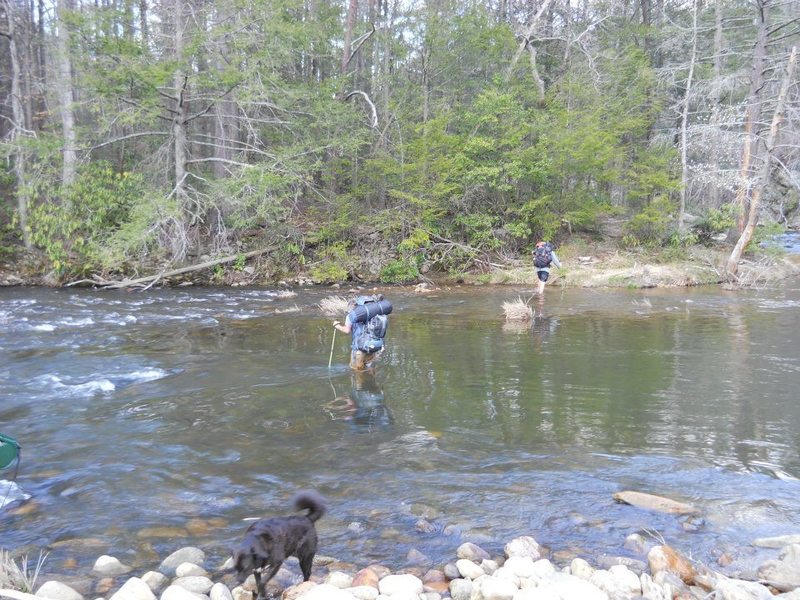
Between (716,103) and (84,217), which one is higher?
(716,103)

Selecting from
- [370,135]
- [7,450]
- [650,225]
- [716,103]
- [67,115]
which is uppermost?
[716,103]

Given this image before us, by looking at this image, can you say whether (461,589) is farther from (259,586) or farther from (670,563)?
(670,563)

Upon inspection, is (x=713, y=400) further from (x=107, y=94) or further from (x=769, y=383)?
(x=107, y=94)

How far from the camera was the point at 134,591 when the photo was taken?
357 centimetres

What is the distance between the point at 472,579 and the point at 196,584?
182 cm

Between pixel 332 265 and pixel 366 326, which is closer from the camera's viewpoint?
pixel 366 326

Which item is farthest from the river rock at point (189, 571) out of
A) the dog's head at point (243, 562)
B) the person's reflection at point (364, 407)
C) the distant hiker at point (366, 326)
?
the distant hiker at point (366, 326)

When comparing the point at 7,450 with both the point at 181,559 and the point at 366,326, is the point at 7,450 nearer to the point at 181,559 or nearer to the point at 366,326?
the point at 181,559

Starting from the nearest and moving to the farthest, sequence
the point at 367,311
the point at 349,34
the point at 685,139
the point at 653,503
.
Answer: the point at 653,503 < the point at 367,311 < the point at 685,139 < the point at 349,34

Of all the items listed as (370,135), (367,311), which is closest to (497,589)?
(367,311)

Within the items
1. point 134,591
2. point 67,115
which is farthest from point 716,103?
point 134,591

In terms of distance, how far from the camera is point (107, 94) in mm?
18156

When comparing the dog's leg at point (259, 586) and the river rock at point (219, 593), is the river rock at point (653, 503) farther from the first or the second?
the river rock at point (219, 593)

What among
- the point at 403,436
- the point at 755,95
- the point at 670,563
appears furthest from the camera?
the point at 755,95
